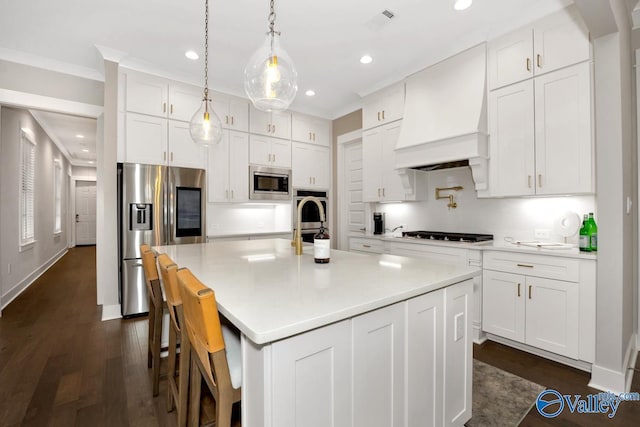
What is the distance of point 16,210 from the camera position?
13.8ft

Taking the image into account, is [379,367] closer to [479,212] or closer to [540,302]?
[540,302]

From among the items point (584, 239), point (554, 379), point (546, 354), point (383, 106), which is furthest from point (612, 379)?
point (383, 106)

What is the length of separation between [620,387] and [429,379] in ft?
5.67

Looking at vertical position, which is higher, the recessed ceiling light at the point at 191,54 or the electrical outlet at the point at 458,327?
the recessed ceiling light at the point at 191,54

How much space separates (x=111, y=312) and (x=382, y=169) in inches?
148

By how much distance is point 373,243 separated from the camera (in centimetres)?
395

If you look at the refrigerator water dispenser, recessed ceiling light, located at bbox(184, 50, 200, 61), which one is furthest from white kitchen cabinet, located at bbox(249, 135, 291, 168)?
the refrigerator water dispenser

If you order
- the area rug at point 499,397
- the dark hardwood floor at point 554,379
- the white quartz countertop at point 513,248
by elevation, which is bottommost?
the dark hardwood floor at point 554,379

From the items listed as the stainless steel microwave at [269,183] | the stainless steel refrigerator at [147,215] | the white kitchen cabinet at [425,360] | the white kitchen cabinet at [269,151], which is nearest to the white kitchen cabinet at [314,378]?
the white kitchen cabinet at [425,360]

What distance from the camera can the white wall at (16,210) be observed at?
382 cm

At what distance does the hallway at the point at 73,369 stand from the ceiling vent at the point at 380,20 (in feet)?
11.2

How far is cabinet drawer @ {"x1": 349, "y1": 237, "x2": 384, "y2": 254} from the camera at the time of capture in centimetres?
386

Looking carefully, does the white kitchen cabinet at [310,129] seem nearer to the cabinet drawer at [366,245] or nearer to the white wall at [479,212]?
the white wall at [479,212]

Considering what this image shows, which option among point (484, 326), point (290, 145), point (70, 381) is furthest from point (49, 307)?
point (484, 326)
